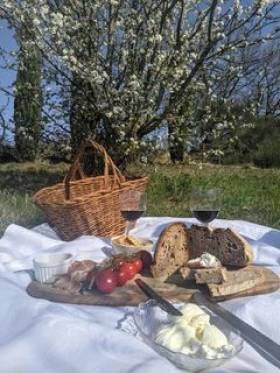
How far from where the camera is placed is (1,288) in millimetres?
1789

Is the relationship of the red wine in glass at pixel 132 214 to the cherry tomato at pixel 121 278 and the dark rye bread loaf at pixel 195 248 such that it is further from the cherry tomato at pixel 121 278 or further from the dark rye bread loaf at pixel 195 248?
the cherry tomato at pixel 121 278

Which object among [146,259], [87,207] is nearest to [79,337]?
[146,259]

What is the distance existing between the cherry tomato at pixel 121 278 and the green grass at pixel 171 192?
278cm

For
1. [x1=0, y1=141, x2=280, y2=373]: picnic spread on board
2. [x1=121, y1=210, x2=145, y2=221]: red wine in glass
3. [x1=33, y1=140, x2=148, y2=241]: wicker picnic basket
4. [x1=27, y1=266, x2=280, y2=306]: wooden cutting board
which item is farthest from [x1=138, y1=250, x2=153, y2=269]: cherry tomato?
[x1=33, y1=140, x2=148, y2=241]: wicker picnic basket

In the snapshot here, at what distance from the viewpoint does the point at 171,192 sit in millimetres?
6812

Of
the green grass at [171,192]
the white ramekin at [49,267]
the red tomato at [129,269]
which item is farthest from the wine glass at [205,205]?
the green grass at [171,192]

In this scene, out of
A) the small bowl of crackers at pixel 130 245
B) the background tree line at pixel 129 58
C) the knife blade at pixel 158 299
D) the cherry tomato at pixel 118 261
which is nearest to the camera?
the knife blade at pixel 158 299

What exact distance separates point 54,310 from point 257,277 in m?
0.69

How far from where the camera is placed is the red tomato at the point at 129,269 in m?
1.94

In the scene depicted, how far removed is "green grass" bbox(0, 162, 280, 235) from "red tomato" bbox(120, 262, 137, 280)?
272cm

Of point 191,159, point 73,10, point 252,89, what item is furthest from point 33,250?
point 252,89

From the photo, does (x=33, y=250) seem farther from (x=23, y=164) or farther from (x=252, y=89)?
(x=252, y=89)

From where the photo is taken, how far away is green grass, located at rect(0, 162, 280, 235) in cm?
526

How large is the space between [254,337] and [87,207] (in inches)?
63.3
